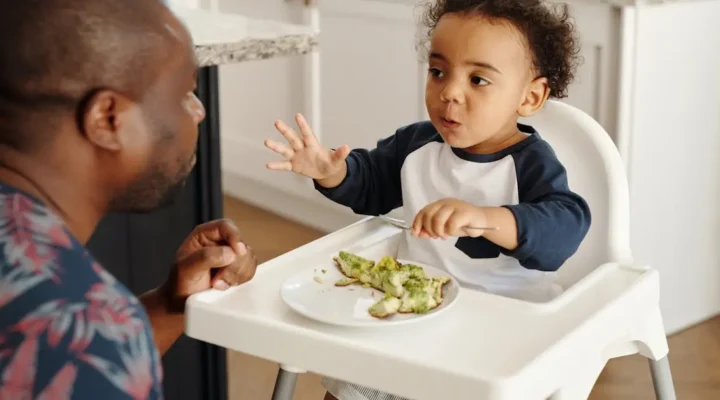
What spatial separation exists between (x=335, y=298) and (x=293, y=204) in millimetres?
2504

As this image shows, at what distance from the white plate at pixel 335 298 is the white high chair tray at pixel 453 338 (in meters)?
0.01

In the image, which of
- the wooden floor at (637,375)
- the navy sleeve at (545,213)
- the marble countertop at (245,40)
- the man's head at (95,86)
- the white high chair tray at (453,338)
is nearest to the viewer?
the man's head at (95,86)

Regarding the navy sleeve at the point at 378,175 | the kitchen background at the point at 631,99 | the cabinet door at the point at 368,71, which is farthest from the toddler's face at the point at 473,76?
the cabinet door at the point at 368,71

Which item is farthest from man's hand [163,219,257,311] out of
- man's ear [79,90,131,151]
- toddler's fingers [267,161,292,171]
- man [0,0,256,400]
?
man's ear [79,90,131,151]

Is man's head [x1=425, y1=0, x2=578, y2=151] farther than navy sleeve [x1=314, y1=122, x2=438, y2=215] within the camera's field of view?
No

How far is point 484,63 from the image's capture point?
1255 millimetres

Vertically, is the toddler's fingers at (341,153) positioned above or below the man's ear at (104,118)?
below

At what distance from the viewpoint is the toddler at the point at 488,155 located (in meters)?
1.24

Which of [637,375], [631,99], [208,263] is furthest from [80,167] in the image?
[637,375]

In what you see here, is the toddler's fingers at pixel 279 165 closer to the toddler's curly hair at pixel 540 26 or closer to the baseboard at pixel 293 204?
the toddler's curly hair at pixel 540 26

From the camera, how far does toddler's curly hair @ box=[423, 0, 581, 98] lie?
4.19 feet

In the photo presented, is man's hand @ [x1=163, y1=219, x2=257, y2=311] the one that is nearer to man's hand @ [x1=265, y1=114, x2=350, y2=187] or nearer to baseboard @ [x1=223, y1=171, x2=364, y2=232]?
man's hand @ [x1=265, y1=114, x2=350, y2=187]

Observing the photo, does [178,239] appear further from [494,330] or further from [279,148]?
[494,330]

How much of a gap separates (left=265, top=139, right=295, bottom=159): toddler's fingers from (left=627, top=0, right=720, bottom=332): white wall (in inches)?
48.1
